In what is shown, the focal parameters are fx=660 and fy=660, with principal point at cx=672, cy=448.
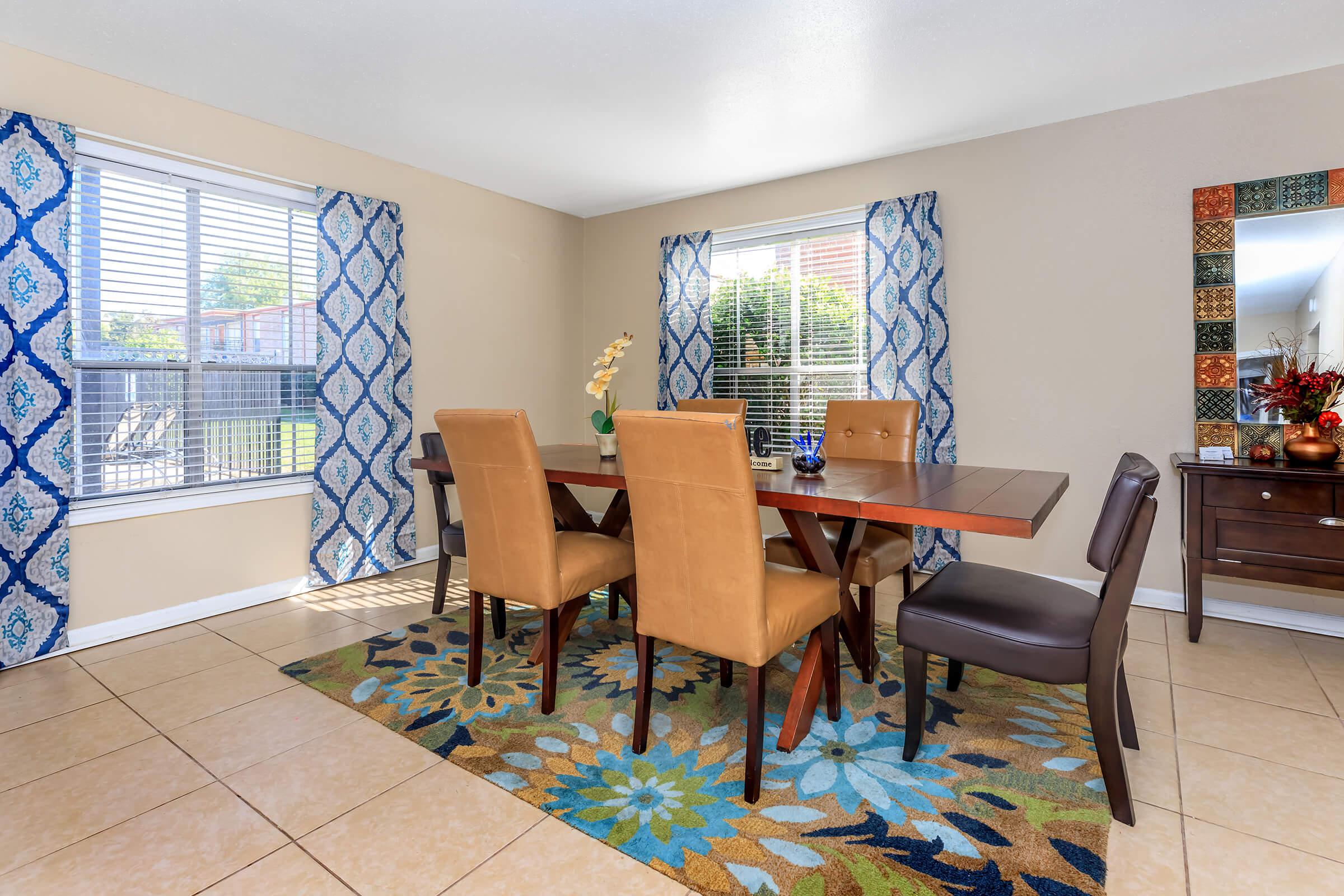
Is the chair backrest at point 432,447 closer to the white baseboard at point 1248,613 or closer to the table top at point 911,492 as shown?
the table top at point 911,492

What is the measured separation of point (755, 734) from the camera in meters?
1.78

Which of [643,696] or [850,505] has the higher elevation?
[850,505]

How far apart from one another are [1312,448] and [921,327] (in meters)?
1.80

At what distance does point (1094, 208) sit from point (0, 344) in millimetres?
5095

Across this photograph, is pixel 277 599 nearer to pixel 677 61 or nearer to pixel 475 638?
pixel 475 638

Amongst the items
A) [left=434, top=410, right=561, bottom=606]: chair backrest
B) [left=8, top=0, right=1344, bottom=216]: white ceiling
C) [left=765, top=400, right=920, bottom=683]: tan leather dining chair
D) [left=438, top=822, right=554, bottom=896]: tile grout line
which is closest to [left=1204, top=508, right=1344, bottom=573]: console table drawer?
[left=765, top=400, right=920, bottom=683]: tan leather dining chair

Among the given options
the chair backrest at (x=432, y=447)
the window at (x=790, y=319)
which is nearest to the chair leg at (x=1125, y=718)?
the window at (x=790, y=319)

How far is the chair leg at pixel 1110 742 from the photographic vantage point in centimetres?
166

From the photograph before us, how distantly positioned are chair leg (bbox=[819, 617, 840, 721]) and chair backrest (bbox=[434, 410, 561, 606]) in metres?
0.91

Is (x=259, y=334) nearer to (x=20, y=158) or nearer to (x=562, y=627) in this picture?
(x=20, y=158)

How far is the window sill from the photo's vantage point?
118 inches

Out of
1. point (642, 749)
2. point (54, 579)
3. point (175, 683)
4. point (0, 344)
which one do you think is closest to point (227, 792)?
point (175, 683)

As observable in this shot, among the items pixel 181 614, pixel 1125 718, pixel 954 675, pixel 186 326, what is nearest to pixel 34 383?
pixel 186 326

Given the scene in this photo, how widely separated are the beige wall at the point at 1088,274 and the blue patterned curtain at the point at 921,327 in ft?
0.33
